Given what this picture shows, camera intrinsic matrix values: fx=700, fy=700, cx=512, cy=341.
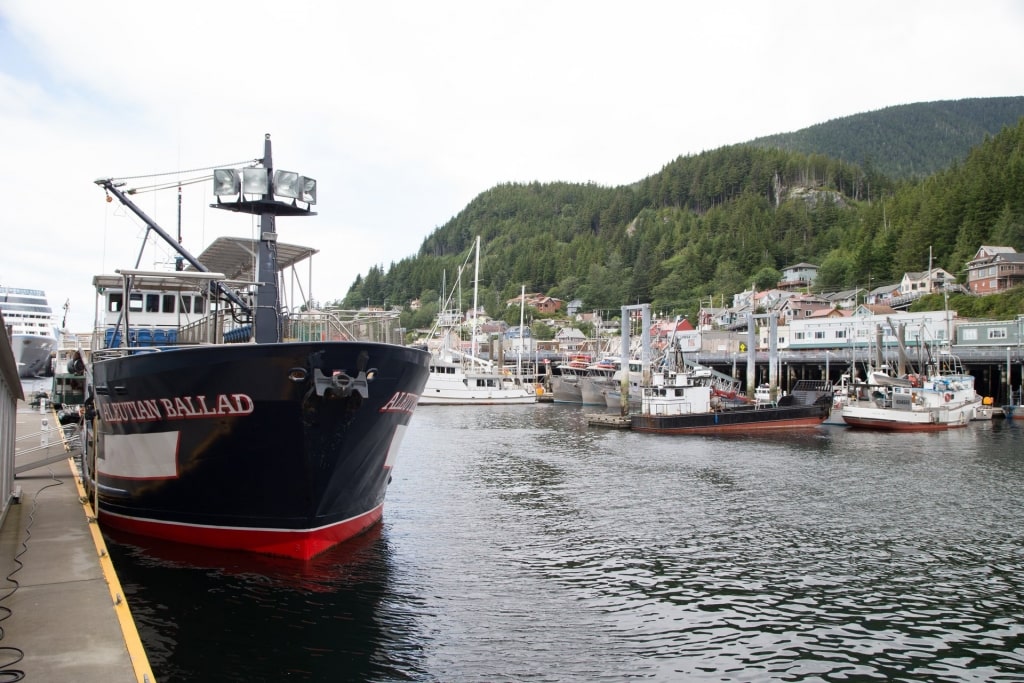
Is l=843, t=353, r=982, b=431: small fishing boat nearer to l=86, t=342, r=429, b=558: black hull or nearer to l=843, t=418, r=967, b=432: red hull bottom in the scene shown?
l=843, t=418, r=967, b=432: red hull bottom

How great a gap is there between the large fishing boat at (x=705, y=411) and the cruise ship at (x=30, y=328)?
7973 centimetres

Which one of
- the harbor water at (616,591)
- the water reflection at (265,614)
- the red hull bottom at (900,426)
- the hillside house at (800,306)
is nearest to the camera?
the water reflection at (265,614)

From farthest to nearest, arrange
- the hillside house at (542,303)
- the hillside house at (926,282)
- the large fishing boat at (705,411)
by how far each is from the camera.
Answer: the hillside house at (542,303)
the hillside house at (926,282)
the large fishing boat at (705,411)

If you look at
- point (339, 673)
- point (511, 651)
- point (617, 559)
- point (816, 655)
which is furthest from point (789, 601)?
point (339, 673)

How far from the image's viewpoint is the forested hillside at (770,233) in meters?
103

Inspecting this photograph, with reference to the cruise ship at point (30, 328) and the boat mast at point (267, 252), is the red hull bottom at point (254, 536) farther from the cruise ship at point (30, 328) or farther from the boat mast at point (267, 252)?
the cruise ship at point (30, 328)

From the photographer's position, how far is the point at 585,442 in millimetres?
38969

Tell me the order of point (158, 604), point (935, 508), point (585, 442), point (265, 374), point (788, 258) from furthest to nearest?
point (788, 258) → point (585, 442) → point (935, 508) → point (265, 374) → point (158, 604)

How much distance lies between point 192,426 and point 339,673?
18.3 ft

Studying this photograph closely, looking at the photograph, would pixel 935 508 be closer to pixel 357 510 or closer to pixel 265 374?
pixel 357 510

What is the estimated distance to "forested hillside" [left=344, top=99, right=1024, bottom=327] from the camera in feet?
339

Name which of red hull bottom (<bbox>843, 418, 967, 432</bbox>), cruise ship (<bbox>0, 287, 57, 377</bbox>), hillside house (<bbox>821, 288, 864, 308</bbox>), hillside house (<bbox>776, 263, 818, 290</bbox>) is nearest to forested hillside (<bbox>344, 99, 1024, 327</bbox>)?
hillside house (<bbox>776, 263, 818, 290</bbox>)

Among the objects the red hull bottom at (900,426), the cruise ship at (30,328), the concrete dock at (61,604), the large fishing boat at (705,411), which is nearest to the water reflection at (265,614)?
the concrete dock at (61,604)

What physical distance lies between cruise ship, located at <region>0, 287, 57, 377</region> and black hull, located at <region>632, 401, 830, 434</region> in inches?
3166
